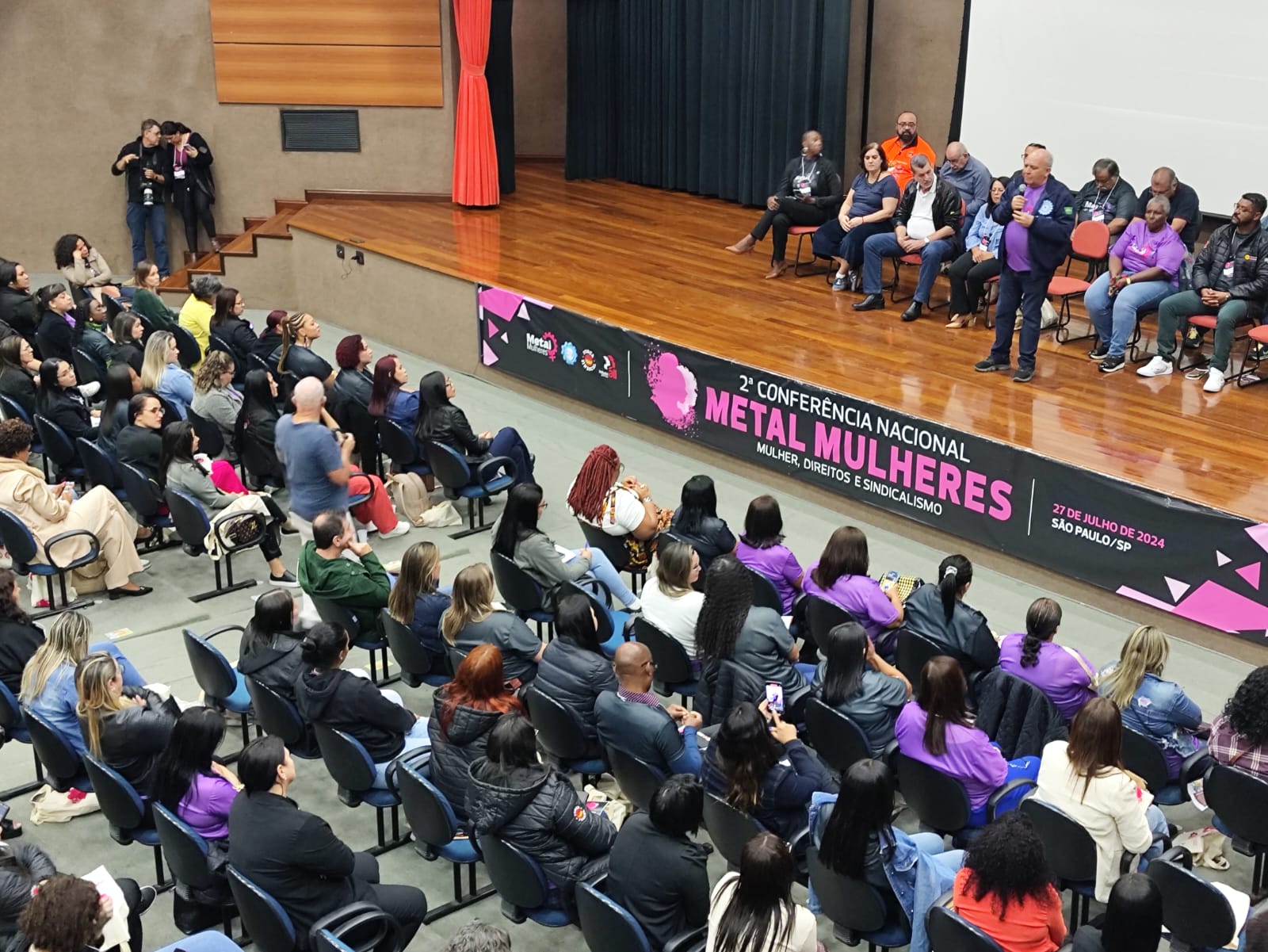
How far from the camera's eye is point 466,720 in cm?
467

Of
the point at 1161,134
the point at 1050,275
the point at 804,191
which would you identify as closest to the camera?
the point at 1050,275

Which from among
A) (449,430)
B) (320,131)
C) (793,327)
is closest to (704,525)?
(449,430)

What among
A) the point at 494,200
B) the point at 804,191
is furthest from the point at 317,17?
the point at 804,191

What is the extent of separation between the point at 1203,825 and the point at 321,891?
3384mm

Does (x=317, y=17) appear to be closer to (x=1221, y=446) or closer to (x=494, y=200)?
(x=494, y=200)

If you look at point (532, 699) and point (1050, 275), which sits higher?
point (1050, 275)

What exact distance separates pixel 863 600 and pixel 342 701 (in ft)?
7.17

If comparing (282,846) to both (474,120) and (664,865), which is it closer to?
(664,865)

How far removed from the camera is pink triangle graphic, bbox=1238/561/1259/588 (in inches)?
257

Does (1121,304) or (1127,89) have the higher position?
(1127,89)

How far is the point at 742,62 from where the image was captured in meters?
13.7

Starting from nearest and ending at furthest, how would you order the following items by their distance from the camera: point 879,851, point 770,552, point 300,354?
point 879,851, point 770,552, point 300,354

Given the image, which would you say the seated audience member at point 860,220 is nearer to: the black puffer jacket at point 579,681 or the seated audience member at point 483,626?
the seated audience member at point 483,626

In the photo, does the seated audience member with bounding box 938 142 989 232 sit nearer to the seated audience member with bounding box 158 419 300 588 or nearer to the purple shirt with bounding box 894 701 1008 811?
the seated audience member with bounding box 158 419 300 588
